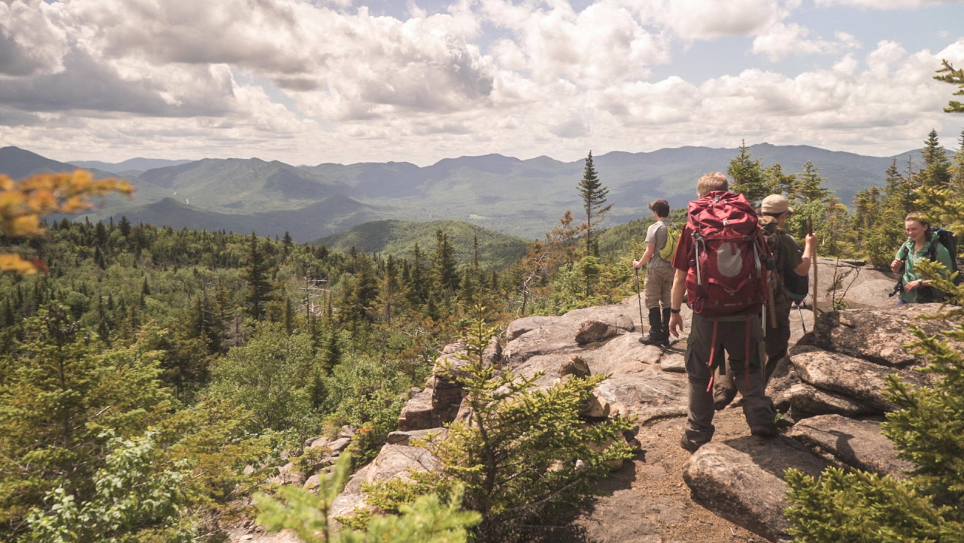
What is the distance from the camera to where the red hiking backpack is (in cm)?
502

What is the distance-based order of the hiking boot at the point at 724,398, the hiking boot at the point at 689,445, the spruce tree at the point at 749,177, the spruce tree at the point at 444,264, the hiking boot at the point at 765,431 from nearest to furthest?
the hiking boot at the point at 765,431
the hiking boot at the point at 689,445
the hiking boot at the point at 724,398
the spruce tree at the point at 749,177
the spruce tree at the point at 444,264

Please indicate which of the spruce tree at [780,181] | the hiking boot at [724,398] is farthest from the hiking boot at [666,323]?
the spruce tree at [780,181]

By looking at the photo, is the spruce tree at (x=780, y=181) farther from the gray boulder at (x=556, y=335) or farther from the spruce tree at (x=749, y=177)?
the gray boulder at (x=556, y=335)

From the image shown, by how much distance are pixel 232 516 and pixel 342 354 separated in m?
32.2

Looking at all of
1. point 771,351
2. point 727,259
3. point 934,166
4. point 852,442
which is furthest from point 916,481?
point 934,166

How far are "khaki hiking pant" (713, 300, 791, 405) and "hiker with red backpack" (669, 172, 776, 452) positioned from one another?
1.73 feet

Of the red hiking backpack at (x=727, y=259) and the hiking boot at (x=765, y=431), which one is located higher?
the red hiking backpack at (x=727, y=259)

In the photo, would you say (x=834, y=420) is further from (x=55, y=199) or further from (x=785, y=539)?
(x=55, y=199)

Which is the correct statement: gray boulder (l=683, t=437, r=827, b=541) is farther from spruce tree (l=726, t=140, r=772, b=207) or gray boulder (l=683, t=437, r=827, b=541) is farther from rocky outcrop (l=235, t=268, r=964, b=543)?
spruce tree (l=726, t=140, r=772, b=207)

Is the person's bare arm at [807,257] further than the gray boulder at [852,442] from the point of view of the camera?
Yes

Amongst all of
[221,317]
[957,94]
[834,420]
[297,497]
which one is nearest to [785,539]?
[834,420]

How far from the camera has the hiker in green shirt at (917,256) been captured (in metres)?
7.25

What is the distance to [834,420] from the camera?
552 cm

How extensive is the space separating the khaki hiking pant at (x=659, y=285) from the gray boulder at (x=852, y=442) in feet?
12.0
